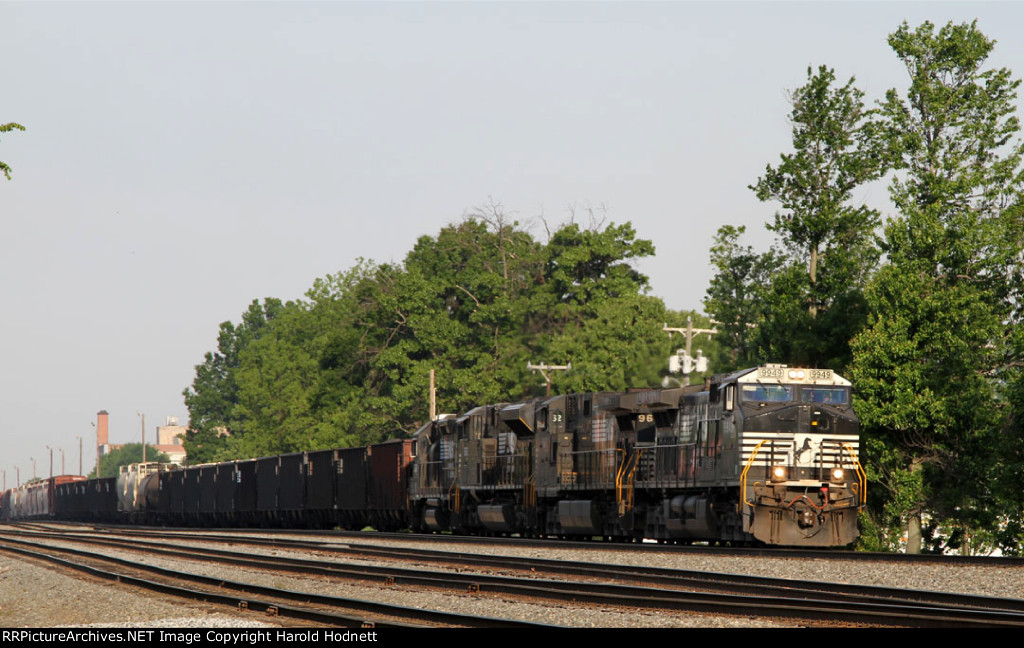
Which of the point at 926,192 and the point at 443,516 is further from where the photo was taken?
the point at 443,516

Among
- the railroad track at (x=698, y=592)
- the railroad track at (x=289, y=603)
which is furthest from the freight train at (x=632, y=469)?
the railroad track at (x=289, y=603)

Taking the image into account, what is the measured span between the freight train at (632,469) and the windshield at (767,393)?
0.02 meters

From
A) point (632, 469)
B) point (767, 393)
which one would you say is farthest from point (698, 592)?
point (632, 469)

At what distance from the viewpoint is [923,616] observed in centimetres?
1201

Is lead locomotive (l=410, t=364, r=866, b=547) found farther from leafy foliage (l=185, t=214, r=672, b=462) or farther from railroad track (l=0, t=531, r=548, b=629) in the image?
leafy foliage (l=185, t=214, r=672, b=462)

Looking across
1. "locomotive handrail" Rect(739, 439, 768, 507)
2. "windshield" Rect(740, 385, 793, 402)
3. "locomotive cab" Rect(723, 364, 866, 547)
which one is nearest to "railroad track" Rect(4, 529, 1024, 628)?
"locomotive handrail" Rect(739, 439, 768, 507)

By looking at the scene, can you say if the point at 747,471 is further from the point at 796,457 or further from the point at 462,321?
the point at 462,321

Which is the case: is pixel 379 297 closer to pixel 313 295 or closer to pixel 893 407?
pixel 313 295

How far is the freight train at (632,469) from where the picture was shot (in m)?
23.9

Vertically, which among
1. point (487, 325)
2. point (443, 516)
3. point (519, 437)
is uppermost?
point (487, 325)

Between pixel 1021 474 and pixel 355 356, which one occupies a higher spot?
pixel 355 356

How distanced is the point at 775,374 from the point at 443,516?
1595 centimetres

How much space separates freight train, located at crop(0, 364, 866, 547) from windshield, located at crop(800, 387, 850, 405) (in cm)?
3
